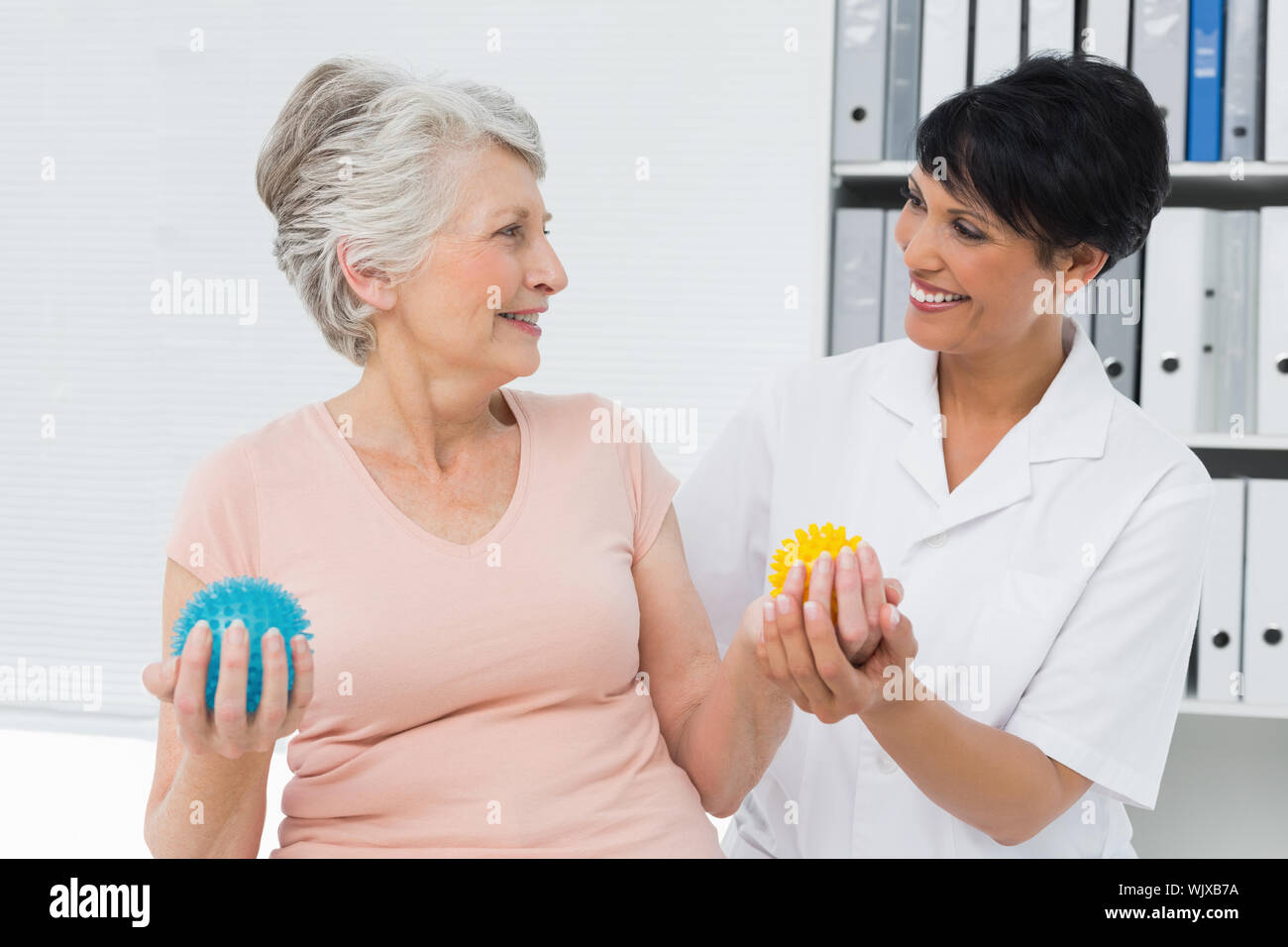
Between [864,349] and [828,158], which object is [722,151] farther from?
[864,349]

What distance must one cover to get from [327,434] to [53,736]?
2317 mm

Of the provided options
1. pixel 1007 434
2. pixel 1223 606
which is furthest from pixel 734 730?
pixel 1223 606

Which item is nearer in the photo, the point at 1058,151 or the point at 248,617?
the point at 248,617

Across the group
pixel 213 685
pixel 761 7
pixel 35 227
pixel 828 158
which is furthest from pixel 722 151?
pixel 213 685

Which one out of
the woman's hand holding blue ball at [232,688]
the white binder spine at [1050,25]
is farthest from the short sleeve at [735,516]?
the white binder spine at [1050,25]

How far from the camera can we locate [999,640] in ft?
4.18

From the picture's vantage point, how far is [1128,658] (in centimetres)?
125

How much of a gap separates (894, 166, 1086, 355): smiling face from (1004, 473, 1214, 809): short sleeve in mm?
251

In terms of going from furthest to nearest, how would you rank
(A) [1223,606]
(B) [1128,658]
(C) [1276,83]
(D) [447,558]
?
(A) [1223,606], (C) [1276,83], (B) [1128,658], (D) [447,558]

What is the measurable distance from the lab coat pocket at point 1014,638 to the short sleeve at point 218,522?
740mm

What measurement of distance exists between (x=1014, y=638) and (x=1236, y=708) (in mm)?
767

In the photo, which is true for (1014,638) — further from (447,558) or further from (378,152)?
(378,152)

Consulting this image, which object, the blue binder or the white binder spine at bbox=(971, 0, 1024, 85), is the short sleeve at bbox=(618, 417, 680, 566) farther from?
the blue binder

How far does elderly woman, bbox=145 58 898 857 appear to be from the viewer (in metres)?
1.09
